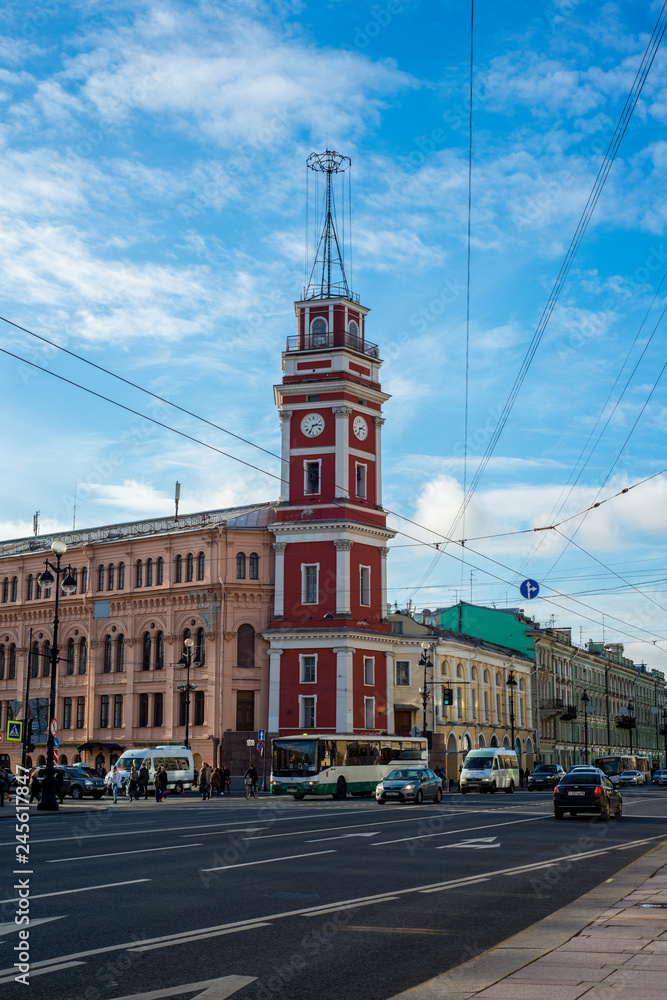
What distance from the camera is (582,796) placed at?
28000 mm

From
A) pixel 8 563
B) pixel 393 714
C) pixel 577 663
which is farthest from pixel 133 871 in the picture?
pixel 577 663

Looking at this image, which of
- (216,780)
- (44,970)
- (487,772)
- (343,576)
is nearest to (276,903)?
(44,970)

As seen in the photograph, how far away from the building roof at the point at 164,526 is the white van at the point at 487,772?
2023 centimetres

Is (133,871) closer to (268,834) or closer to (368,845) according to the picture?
(368,845)

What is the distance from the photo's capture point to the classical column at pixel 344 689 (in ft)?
197

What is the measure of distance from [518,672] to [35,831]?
65935mm

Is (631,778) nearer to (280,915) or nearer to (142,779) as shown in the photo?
(142,779)

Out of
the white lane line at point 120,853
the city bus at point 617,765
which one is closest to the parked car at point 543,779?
the city bus at point 617,765

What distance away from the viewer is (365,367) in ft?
216

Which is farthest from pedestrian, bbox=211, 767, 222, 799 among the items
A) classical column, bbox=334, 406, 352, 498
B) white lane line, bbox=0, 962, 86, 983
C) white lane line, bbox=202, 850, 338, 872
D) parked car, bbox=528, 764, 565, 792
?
white lane line, bbox=0, 962, 86, 983

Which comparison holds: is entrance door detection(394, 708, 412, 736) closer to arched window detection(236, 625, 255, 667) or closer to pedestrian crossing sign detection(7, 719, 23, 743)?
arched window detection(236, 625, 255, 667)

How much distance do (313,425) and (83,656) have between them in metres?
22.7

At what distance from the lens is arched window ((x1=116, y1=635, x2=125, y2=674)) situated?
224 feet

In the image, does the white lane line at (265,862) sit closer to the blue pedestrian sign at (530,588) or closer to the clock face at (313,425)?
the blue pedestrian sign at (530,588)
